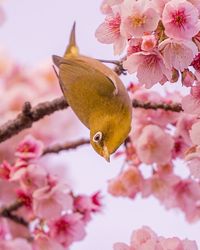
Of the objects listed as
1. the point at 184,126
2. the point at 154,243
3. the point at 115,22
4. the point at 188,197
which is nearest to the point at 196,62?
the point at 115,22

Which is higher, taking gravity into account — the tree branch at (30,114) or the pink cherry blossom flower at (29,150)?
the tree branch at (30,114)

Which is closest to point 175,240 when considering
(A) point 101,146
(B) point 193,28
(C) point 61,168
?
(A) point 101,146

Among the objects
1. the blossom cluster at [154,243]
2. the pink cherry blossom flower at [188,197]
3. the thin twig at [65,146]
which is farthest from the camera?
the pink cherry blossom flower at [188,197]

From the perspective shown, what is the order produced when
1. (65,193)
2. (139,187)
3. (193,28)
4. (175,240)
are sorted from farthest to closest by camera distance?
(139,187) < (65,193) < (175,240) < (193,28)

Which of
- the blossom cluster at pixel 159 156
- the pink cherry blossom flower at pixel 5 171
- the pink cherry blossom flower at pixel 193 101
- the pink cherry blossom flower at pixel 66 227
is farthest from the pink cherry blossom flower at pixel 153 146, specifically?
the pink cherry blossom flower at pixel 193 101

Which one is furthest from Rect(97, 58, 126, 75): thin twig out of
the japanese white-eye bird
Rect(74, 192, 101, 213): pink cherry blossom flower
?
Rect(74, 192, 101, 213): pink cherry blossom flower

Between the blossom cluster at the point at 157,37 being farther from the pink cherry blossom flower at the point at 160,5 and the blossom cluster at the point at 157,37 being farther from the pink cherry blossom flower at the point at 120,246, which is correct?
the pink cherry blossom flower at the point at 120,246

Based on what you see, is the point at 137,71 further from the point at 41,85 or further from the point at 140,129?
the point at 41,85

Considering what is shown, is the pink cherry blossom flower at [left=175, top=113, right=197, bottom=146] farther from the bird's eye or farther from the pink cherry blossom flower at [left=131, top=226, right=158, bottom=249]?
the bird's eye
